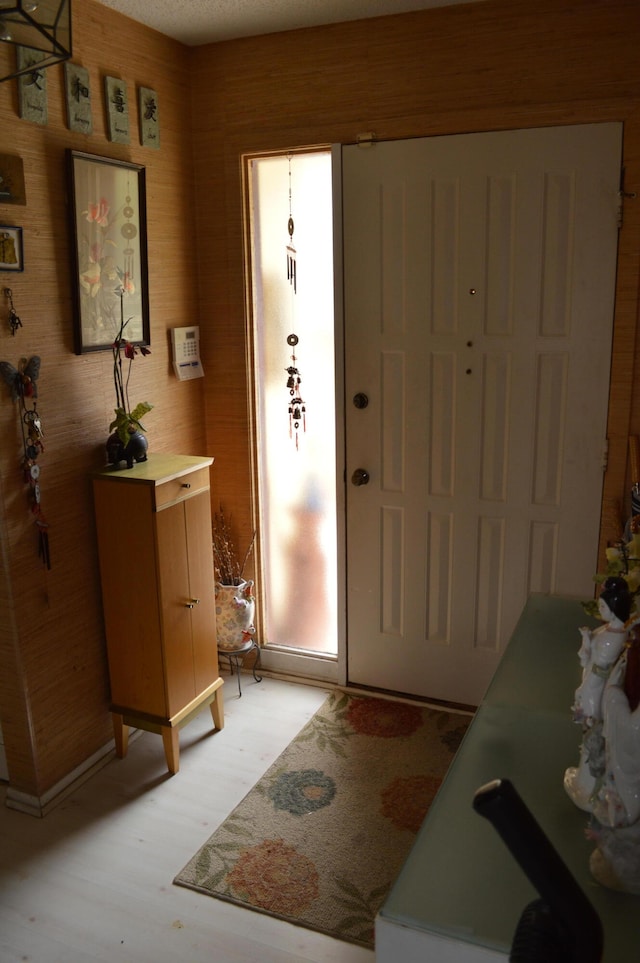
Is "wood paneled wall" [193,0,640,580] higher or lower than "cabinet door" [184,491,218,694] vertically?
higher

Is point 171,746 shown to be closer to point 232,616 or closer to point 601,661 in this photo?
point 232,616

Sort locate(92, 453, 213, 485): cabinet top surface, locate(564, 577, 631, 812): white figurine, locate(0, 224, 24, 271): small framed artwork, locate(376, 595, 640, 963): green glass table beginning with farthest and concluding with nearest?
locate(92, 453, 213, 485): cabinet top surface → locate(0, 224, 24, 271): small framed artwork → locate(564, 577, 631, 812): white figurine → locate(376, 595, 640, 963): green glass table

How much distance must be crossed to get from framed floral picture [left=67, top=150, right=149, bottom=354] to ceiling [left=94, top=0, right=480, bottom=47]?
20.2 inches

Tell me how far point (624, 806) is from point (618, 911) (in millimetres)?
151

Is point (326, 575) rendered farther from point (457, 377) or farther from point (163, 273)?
point (163, 273)

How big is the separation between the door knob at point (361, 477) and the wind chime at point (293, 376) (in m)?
0.31

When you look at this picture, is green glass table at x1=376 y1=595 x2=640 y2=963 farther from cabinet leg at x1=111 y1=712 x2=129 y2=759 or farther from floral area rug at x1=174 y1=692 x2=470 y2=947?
cabinet leg at x1=111 y1=712 x2=129 y2=759

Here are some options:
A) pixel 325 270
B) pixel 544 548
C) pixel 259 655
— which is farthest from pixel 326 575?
pixel 325 270

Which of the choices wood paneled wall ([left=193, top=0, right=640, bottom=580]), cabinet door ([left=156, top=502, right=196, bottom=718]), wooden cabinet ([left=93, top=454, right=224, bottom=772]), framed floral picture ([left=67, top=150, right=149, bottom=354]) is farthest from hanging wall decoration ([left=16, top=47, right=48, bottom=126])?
cabinet door ([left=156, top=502, right=196, bottom=718])

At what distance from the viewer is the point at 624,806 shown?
1.15m

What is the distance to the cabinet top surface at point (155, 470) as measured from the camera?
258 centimetres

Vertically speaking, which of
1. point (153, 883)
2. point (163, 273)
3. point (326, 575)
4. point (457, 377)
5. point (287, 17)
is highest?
point (287, 17)

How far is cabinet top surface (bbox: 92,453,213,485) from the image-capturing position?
2.58 m

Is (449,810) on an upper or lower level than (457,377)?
lower
